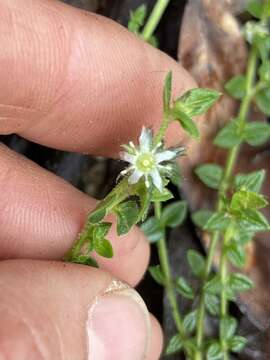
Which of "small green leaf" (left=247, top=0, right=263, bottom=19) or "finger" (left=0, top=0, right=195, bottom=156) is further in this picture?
"small green leaf" (left=247, top=0, right=263, bottom=19)

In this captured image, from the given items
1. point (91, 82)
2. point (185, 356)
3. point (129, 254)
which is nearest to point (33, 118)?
point (91, 82)

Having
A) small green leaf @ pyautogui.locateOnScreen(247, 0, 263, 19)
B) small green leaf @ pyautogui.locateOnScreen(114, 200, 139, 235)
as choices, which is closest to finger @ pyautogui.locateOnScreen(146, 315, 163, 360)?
small green leaf @ pyautogui.locateOnScreen(114, 200, 139, 235)

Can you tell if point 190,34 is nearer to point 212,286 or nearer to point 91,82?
point 91,82

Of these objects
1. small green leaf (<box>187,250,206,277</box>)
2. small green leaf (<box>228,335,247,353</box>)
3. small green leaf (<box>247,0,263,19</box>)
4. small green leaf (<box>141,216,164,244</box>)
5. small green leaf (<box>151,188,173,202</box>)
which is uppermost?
small green leaf (<box>247,0,263,19</box>)

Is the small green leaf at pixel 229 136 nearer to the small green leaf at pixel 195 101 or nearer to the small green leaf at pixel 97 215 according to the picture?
the small green leaf at pixel 195 101

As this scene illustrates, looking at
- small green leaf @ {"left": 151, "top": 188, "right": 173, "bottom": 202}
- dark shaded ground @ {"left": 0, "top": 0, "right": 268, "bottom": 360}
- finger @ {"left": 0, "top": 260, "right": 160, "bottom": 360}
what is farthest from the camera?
dark shaded ground @ {"left": 0, "top": 0, "right": 268, "bottom": 360}

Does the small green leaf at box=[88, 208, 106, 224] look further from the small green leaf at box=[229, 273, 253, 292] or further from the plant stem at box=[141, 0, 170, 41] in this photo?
the plant stem at box=[141, 0, 170, 41]

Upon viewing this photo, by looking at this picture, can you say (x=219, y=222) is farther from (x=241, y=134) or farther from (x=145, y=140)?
(x=145, y=140)

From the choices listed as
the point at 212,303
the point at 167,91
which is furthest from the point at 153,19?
the point at 212,303
